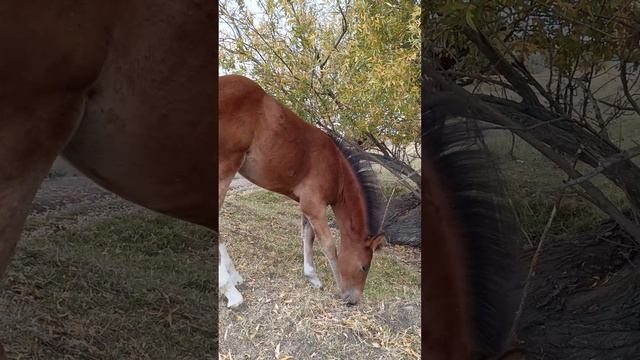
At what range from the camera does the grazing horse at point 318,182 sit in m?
1.99

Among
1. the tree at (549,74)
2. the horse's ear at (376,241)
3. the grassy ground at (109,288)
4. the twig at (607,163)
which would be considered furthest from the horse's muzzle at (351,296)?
the twig at (607,163)

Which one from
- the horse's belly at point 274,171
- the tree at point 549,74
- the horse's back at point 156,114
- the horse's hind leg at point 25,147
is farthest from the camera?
the horse's belly at point 274,171

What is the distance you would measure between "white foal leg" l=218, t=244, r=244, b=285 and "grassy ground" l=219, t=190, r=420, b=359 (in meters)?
0.02

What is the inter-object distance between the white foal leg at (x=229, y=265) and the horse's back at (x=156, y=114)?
12cm

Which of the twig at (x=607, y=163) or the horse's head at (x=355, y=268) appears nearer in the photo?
the twig at (x=607, y=163)

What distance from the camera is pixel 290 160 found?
6.63 ft

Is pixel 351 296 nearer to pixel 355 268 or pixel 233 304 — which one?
pixel 355 268

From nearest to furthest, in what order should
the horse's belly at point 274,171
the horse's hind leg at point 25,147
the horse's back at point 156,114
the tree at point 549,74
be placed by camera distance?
the horse's hind leg at point 25,147 → the horse's back at point 156,114 → the tree at point 549,74 → the horse's belly at point 274,171

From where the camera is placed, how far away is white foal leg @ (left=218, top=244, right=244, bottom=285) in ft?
6.33

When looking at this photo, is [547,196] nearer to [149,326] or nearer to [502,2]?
[502,2]

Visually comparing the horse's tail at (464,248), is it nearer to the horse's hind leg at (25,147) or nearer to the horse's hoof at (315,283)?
the horse's hoof at (315,283)

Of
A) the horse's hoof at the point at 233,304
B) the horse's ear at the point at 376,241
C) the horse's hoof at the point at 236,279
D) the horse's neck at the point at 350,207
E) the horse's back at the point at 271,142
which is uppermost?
the horse's back at the point at 271,142

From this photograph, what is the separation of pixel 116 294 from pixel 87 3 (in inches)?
33.0

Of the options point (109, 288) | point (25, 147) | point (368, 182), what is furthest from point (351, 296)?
point (25, 147)
